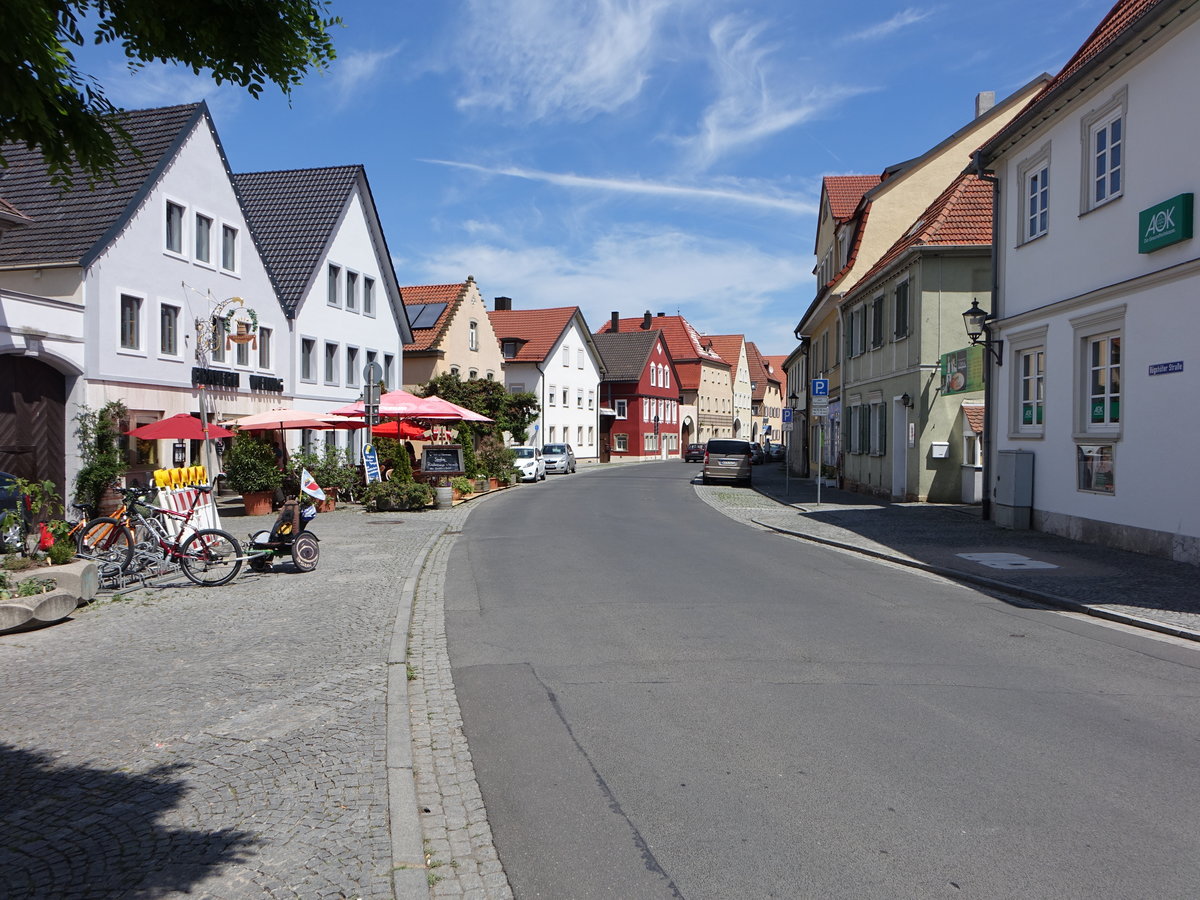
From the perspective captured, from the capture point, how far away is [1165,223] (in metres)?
12.8

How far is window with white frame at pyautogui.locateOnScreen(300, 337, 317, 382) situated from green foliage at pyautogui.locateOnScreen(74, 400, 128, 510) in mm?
11665

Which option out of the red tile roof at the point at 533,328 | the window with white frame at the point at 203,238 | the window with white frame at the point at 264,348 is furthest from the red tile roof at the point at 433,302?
the window with white frame at the point at 203,238

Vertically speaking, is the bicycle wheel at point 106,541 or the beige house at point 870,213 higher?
the beige house at point 870,213

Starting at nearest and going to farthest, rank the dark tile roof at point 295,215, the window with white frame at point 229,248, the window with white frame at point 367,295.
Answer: the window with white frame at point 229,248 → the dark tile roof at point 295,215 → the window with white frame at point 367,295

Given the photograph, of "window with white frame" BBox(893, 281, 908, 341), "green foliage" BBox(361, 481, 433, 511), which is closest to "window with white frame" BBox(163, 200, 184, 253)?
"green foliage" BBox(361, 481, 433, 511)

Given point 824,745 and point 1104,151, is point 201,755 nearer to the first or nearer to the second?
point 824,745

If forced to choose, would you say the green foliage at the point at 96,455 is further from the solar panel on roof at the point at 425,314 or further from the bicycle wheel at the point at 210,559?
the solar panel on roof at the point at 425,314

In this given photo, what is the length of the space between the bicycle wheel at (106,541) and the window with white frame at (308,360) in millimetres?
21027

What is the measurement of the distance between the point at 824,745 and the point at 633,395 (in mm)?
66048

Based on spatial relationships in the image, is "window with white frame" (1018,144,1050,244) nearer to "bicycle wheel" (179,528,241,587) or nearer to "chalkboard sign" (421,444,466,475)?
"bicycle wheel" (179,528,241,587)

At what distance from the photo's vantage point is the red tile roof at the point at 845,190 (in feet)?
123

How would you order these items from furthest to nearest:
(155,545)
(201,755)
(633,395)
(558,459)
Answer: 1. (633,395)
2. (558,459)
3. (155,545)
4. (201,755)

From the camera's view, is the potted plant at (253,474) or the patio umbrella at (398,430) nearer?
the potted plant at (253,474)

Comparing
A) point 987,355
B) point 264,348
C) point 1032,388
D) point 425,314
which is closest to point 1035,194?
point 987,355
